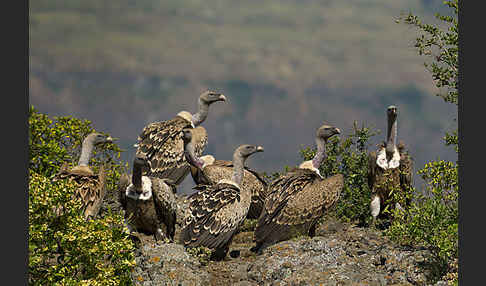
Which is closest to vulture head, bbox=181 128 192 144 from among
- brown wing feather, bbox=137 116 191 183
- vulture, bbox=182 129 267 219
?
vulture, bbox=182 129 267 219

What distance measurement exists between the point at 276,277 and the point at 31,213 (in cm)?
478

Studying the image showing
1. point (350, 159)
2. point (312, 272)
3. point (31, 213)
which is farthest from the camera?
point (350, 159)

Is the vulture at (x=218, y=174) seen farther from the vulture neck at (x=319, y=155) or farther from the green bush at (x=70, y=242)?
the green bush at (x=70, y=242)

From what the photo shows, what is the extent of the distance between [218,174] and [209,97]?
12.3ft

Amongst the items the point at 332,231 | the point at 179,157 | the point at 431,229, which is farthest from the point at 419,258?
the point at 179,157

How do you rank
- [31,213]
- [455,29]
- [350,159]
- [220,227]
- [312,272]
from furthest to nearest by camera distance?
[350,159] → [455,29] → [220,227] → [312,272] → [31,213]

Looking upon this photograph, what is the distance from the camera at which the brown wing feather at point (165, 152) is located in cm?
1953

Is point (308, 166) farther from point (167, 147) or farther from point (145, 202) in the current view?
point (145, 202)

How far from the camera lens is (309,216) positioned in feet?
53.7

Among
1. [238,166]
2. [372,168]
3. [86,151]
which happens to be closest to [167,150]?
[86,151]

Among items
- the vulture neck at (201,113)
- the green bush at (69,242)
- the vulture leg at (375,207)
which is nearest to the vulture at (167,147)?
the vulture neck at (201,113)

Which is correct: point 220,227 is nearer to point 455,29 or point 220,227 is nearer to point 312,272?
point 312,272

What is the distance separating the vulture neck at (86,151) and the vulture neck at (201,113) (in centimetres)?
444

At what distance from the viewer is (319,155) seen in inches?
719
